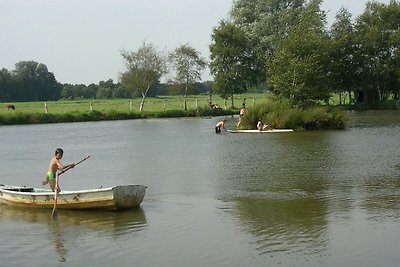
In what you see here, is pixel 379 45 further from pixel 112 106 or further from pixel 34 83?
pixel 34 83

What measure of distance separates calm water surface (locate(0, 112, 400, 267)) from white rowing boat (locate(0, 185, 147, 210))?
0.24m

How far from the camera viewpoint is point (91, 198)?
1711 centimetres

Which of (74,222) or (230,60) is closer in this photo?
(74,222)

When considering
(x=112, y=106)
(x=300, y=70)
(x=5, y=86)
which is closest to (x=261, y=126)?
(x=300, y=70)

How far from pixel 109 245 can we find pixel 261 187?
25.2ft

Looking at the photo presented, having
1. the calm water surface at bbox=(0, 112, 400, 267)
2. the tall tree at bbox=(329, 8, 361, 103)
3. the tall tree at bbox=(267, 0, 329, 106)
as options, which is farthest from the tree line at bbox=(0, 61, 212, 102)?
the calm water surface at bbox=(0, 112, 400, 267)

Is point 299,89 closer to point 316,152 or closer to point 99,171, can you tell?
point 316,152

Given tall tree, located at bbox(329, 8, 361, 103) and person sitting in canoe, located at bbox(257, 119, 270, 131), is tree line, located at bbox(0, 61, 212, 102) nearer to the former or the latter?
tall tree, located at bbox(329, 8, 361, 103)

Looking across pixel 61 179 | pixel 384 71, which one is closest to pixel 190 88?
pixel 384 71

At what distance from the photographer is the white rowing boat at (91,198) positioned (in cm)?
1691

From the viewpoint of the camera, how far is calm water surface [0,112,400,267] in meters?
12.8

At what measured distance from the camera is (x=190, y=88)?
80.9 m

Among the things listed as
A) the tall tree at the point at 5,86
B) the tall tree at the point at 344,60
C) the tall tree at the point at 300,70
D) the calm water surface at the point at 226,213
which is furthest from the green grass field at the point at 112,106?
the tall tree at the point at 5,86

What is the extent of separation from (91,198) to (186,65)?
208 ft
